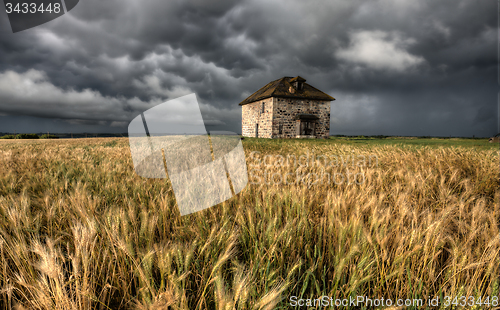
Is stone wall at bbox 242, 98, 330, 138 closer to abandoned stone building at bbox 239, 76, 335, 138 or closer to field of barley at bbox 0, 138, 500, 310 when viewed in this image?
abandoned stone building at bbox 239, 76, 335, 138

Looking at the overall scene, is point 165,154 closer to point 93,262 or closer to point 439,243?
point 93,262

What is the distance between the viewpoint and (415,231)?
1.06 meters

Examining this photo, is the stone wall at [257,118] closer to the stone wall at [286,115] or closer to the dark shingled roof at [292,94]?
the stone wall at [286,115]

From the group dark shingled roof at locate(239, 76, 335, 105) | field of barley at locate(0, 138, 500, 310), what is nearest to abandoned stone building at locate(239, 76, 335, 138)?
dark shingled roof at locate(239, 76, 335, 105)

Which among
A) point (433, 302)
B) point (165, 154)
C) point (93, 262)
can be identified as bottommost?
point (433, 302)

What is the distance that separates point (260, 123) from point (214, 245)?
27570 mm

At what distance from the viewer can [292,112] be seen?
86.4 feet

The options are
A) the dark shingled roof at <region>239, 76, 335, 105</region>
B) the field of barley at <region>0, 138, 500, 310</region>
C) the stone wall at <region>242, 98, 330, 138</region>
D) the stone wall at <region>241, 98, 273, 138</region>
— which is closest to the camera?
the field of barley at <region>0, 138, 500, 310</region>

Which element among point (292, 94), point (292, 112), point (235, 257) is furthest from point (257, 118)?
point (235, 257)

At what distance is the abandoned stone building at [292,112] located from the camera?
83.7 feet

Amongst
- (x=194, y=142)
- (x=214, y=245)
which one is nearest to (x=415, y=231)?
(x=214, y=245)

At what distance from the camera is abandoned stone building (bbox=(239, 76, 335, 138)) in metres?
25.5

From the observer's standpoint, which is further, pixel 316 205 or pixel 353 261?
pixel 316 205

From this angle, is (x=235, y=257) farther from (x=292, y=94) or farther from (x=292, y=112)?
(x=292, y=94)
